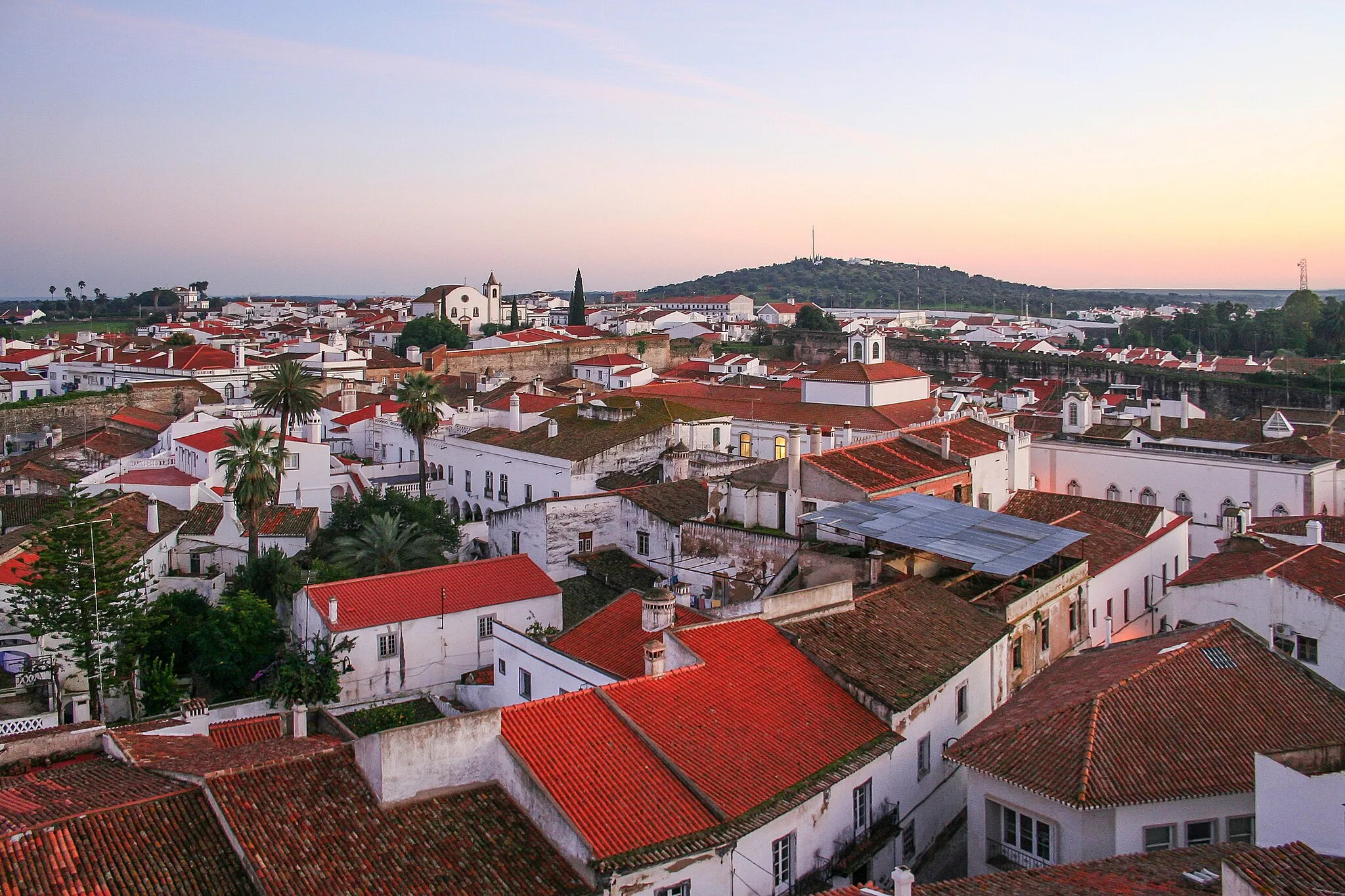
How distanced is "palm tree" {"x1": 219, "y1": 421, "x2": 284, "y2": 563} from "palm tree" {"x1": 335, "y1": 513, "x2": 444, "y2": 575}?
2200mm

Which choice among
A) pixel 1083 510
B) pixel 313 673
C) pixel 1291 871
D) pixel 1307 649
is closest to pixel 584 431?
pixel 1083 510

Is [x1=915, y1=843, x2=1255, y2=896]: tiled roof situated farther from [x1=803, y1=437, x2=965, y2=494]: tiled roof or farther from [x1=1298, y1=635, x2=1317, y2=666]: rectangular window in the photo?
[x1=803, y1=437, x2=965, y2=494]: tiled roof

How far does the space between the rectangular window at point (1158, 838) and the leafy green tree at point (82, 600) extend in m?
18.8

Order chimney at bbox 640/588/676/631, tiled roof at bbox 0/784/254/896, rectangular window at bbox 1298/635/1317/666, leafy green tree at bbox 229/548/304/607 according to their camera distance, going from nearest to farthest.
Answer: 1. tiled roof at bbox 0/784/254/896
2. chimney at bbox 640/588/676/631
3. rectangular window at bbox 1298/635/1317/666
4. leafy green tree at bbox 229/548/304/607

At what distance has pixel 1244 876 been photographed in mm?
8383

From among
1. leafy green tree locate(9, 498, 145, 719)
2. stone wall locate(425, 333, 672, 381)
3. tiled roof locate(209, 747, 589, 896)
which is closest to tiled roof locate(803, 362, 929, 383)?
leafy green tree locate(9, 498, 145, 719)

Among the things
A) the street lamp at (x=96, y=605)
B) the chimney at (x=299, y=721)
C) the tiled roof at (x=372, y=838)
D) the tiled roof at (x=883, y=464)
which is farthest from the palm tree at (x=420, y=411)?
the tiled roof at (x=372, y=838)

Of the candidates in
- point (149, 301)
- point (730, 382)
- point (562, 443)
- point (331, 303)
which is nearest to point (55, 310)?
point (149, 301)

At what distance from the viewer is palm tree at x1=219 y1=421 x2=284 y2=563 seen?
89.6 feet

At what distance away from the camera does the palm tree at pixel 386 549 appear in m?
26.8

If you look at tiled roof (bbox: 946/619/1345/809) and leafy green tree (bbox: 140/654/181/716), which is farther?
leafy green tree (bbox: 140/654/181/716)

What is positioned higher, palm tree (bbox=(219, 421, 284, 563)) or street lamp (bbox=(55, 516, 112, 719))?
palm tree (bbox=(219, 421, 284, 563))

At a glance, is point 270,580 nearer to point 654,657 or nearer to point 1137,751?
point 654,657

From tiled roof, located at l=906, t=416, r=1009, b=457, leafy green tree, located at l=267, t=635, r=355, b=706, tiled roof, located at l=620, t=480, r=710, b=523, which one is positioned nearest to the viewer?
leafy green tree, located at l=267, t=635, r=355, b=706
